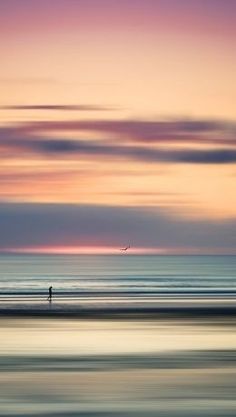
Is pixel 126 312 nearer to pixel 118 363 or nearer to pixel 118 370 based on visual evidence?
pixel 118 363

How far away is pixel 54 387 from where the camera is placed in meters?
22.6

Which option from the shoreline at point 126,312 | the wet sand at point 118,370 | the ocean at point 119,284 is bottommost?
the wet sand at point 118,370

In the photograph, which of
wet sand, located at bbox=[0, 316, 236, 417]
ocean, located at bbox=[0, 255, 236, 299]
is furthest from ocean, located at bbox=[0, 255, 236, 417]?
ocean, located at bbox=[0, 255, 236, 299]

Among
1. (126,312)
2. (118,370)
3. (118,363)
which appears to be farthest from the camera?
(126,312)

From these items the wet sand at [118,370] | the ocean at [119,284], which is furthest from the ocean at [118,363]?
the ocean at [119,284]

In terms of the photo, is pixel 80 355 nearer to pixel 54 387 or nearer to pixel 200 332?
pixel 54 387

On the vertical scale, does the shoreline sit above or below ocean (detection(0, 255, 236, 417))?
above

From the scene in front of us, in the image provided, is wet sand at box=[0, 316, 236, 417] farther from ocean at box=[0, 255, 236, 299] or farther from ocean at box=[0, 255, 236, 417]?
ocean at box=[0, 255, 236, 299]

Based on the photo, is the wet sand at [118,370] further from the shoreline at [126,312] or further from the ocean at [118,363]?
the shoreline at [126,312]

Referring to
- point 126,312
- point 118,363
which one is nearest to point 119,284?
point 126,312

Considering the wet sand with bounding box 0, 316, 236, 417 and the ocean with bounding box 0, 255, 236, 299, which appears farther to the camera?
the ocean with bounding box 0, 255, 236, 299

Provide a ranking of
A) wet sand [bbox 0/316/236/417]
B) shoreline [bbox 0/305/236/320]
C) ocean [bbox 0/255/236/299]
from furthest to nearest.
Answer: ocean [bbox 0/255/236/299] → shoreline [bbox 0/305/236/320] → wet sand [bbox 0/316/236/417]

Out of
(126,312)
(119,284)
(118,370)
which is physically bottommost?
(118,370)

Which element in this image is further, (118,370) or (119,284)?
(119,284)
